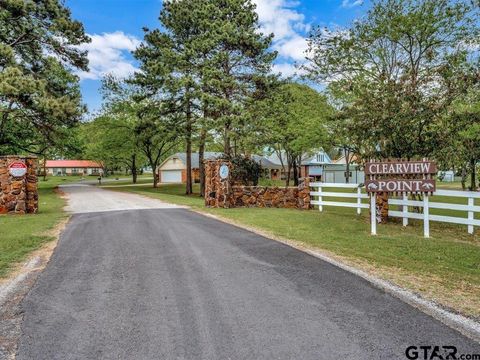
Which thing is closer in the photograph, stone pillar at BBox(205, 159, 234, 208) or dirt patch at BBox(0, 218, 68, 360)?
dirt patch at BBox(0, 218, 68, 360)

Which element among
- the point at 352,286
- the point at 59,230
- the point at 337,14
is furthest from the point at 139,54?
the point at 352,286

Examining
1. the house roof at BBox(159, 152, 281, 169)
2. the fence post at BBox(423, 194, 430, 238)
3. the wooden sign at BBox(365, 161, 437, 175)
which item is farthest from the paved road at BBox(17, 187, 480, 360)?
the house roof at BBox(159, 152, 281, 169)

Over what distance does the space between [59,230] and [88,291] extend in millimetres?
5537

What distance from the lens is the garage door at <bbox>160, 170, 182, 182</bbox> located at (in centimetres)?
4806

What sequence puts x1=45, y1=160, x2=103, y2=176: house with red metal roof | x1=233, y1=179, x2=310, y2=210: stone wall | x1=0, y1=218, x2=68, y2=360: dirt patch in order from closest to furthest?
1. x1=0, y1=218, x2=68, y2=360: dirt patch
2. x1=233, y1=179, x2=310, y2=210: stone wall
3. x1=45, y1=160, x2=103, y2=176: house with red metal roof

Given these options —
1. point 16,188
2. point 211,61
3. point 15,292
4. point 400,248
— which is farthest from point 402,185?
point 211,61

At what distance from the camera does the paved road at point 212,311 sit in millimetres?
3068

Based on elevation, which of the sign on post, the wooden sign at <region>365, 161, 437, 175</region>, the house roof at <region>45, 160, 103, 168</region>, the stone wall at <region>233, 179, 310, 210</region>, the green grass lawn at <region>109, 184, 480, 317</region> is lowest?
the green grass lawn at <region>109, 184, 480, 317</region>

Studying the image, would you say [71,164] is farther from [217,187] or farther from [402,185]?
[402,185]

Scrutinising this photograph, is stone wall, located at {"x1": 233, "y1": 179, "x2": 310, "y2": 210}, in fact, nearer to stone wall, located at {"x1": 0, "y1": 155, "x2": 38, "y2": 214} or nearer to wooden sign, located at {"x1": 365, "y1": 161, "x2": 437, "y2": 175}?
wooden sign, located at {"x1": 365, "y1": 161, "x2": 437, "y2": 175}

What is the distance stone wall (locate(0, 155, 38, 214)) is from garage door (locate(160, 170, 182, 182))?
34.6 metres

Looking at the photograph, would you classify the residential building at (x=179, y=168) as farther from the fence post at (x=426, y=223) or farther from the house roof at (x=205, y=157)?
the fence post at (x=426, y=223)

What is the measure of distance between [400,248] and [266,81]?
1528 centimetres

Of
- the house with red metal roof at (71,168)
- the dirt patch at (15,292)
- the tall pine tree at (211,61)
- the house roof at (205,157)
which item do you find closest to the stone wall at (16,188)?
the dirt patch at (15,292)
